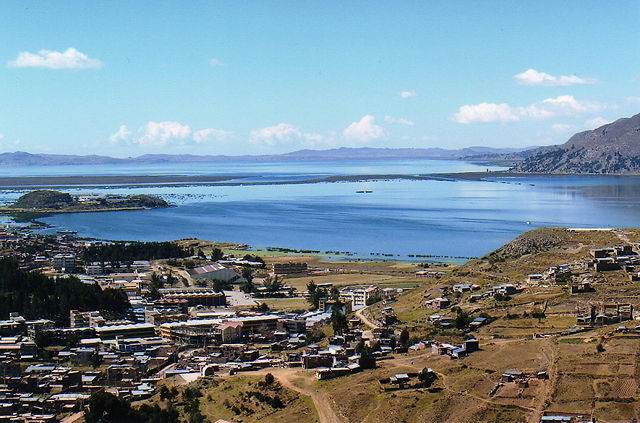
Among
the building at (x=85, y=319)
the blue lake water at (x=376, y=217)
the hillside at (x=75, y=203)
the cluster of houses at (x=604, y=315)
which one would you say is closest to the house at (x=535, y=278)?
the cluster of houses at (x=604, y=315)

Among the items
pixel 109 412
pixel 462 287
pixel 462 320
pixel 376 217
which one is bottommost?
pixel 376 217

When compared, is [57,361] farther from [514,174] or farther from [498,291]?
[514,174]

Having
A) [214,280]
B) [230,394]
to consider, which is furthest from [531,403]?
[214,280]

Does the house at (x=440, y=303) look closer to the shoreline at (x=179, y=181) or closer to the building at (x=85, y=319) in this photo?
the building at (x=85, y=319)

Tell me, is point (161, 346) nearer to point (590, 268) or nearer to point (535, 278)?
point (535, 278)

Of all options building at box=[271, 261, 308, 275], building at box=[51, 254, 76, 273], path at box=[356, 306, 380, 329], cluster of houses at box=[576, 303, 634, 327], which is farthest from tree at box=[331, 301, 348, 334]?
building at box=[51, 254, 76, 273]

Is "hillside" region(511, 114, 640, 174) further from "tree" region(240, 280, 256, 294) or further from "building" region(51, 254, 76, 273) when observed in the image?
"tree" region(240, 280, 256, 294)

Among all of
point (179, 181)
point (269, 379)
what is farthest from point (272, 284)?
point (179, 181)
